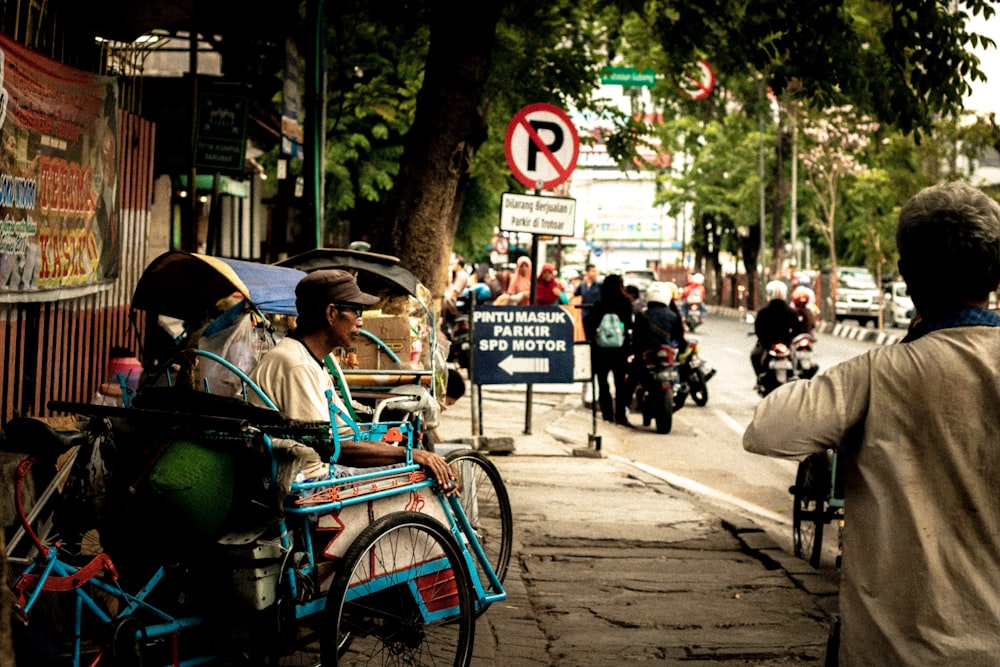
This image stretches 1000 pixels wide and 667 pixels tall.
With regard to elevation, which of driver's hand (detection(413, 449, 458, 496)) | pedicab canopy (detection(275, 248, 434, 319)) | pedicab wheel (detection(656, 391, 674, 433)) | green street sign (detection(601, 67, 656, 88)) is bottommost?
pedicab wheel (detection(656, 391, 674, 433))

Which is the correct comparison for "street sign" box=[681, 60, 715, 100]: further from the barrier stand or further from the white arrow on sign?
the white arrow on sign

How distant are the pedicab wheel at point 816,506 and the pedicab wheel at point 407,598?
3.25 m

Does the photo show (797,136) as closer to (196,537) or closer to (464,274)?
(464,274)

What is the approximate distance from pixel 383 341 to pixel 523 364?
12.3 ft

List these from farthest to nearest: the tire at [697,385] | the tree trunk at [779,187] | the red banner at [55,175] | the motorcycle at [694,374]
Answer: the tree trunk at [779,187]
the tire at [697,385]
the motorcycle at [694,374]
the red banner at [55,175]

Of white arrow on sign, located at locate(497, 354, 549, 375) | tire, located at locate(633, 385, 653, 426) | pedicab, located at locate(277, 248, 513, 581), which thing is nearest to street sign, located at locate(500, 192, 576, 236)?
white arrow on sign, located at locate(497, 354, 549, 375)

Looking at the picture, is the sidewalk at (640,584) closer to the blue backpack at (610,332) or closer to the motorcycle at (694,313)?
the blue backpack at (610,332)

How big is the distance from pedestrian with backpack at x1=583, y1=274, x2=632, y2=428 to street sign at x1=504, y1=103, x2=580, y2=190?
13.2ft

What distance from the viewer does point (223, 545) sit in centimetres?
400

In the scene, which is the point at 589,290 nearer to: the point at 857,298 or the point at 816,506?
the point at 816,506

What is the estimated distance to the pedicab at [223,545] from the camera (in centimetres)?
380

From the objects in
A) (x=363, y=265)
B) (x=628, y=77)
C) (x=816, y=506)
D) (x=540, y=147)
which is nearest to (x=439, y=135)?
(x=540, y=147)

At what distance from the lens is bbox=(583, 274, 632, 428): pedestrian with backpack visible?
15594mm

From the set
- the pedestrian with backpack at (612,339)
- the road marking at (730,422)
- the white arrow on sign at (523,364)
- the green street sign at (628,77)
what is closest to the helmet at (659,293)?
the pedestrian with backpack at (612,339)
